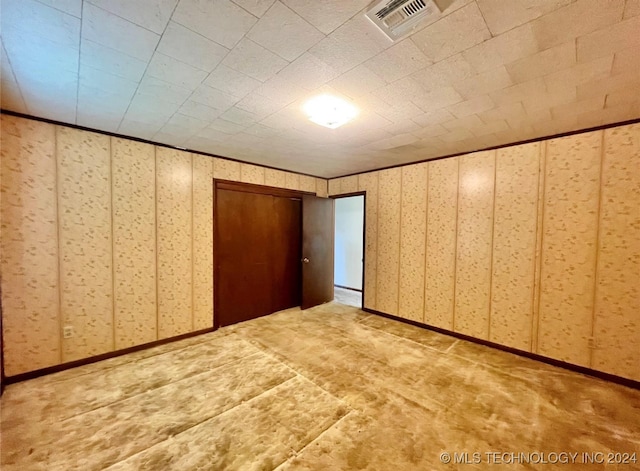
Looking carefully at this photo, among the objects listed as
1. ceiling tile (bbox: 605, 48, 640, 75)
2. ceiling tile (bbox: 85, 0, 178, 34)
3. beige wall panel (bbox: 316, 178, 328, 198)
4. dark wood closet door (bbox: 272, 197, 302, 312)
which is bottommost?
dark wood closet door (bbox: 272, 197, 302, 312)

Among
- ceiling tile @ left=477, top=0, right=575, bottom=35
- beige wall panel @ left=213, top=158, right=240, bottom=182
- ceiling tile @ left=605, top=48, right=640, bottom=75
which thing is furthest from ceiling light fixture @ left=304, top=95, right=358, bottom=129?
beige wall panel @ left=213, top=158, right=240, bottom=182

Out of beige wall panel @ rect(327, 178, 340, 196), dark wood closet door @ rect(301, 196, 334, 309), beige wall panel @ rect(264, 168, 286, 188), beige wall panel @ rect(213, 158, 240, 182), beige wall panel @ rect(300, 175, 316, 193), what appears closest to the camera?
beige wall panel @ rect(213, 158, 240, 182)

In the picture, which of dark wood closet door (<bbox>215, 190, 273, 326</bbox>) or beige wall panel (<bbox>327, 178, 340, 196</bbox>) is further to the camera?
beige wall panel (<bbox>327, 178, 340, 196</bbox>)

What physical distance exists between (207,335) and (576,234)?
15.8ft

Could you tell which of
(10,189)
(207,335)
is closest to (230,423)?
(207,335)

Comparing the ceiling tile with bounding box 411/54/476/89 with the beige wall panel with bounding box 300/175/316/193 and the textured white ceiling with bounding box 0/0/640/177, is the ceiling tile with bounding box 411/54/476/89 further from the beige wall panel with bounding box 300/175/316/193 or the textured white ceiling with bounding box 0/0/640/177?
the beige wall panel with bounding box 300/175/316/193

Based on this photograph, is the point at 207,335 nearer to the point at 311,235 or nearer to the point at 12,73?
the point at 311,235

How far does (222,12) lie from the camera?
1.28m

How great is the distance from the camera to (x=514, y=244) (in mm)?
3164

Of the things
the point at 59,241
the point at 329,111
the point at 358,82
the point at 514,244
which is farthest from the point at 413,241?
the point at 59,241

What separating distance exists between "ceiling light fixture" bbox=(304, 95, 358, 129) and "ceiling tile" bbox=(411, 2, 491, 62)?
79 cm

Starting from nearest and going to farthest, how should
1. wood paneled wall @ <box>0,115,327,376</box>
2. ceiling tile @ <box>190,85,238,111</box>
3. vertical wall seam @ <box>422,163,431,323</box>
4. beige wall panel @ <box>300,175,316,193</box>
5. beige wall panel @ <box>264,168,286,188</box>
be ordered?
ceiling tile @ <box>190,85,238,111</box> → wood paneled wall @ <box>0,115,327,376</box> → vertical wall seam @ <box>422,163,431,323</box> → beige wall panel @ <box>264,168,286,188</box> → beige wall panel @ <box>300,175,316,193</box>

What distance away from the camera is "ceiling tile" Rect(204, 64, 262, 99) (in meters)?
1.77

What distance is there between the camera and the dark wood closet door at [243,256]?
401 centimetres
